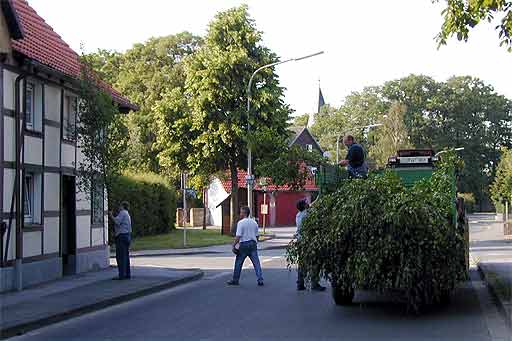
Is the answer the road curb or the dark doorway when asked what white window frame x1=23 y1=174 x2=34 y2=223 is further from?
the road curb

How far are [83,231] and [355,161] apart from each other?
879cm

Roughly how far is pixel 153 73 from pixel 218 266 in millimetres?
36704

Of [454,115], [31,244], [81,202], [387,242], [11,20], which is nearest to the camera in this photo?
[387,242]

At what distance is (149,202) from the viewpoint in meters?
37.6

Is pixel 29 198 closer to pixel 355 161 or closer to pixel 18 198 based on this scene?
pixel 18 198

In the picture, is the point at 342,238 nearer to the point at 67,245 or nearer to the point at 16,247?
the point at 16,247

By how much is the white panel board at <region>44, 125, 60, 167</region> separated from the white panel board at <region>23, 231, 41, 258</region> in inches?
68.1

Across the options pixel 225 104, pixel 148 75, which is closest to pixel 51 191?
pixel 225 104

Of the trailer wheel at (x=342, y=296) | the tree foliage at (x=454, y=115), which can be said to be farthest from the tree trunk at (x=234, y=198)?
the tree foliage at (x=454, y=115)

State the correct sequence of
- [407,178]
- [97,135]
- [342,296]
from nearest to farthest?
[342,296], [407,178], [97,135]

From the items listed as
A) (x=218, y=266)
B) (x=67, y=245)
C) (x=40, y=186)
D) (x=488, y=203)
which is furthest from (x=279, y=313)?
(x=488, y=203)

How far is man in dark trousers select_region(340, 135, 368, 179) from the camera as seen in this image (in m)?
14.1

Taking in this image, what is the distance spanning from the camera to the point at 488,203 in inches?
3885

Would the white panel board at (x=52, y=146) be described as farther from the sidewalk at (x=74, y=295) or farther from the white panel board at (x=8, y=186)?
the sidewalk at (x=74, y=295)
